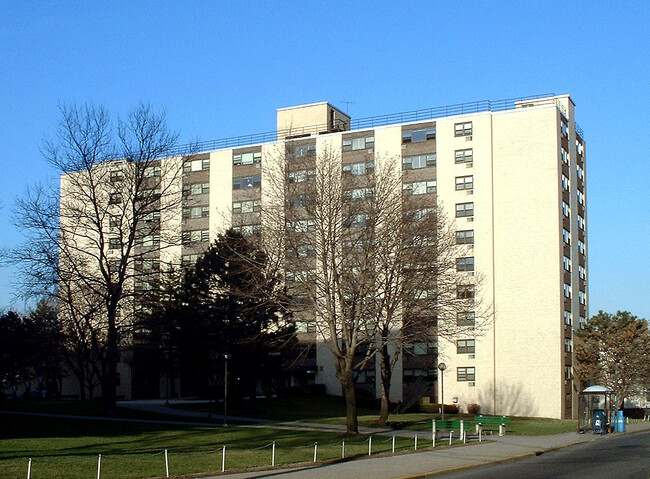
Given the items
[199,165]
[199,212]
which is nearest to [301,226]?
[199,212]

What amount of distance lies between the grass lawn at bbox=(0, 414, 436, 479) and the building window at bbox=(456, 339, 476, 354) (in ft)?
109

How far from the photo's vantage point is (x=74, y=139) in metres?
45.2

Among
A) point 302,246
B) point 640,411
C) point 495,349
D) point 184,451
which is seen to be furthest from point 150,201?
point 640,411

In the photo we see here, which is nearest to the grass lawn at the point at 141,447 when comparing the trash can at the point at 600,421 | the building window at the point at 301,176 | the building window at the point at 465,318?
the building window at the point at 465,318

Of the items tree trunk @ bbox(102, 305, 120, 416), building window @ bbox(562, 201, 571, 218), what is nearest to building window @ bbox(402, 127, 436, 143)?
building window @ bbox(562, 201, 571, 218)

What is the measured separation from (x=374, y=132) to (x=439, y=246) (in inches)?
1368

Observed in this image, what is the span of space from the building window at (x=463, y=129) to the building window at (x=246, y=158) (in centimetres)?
1839

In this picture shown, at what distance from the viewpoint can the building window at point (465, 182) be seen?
227 ft

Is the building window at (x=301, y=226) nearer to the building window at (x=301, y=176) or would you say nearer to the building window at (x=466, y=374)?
the building window at (x=301, y=176)

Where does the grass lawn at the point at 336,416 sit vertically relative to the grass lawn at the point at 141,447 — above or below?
below

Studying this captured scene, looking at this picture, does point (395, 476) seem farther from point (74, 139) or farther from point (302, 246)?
point (74, 139)

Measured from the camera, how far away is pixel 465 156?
228 feet

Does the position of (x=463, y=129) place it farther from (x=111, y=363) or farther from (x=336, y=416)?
(x=111, y=363)

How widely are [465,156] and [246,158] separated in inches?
819
